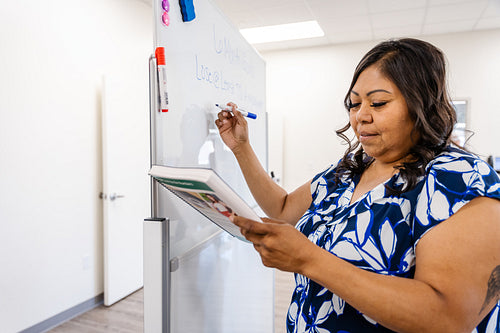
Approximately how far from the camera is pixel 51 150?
207cm

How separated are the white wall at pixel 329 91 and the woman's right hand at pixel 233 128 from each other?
318cm

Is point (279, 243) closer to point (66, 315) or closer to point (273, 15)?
point (66, 315)

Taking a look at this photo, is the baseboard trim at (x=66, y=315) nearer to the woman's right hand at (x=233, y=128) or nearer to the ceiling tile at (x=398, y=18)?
the woman's right hand at (x=233, y=128)

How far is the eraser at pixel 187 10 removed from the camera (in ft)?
2.89

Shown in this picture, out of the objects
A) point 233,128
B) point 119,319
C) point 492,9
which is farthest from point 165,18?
point 492,9

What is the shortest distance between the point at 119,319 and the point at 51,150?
1167mm

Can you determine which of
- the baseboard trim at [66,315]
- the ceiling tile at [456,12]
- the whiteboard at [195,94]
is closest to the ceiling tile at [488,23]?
the ceiling tile at [456,12]

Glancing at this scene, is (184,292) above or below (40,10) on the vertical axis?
below

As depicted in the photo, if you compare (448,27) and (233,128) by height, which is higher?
(448,27)

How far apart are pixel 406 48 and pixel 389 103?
0.11 m

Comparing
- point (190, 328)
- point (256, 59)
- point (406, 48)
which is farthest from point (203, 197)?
point (256, 59)

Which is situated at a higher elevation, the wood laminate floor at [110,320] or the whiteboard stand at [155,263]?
the whiteboard stand at [155,263]

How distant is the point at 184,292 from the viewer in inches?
36.5

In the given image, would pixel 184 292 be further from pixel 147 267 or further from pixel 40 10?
pixel 40 10
